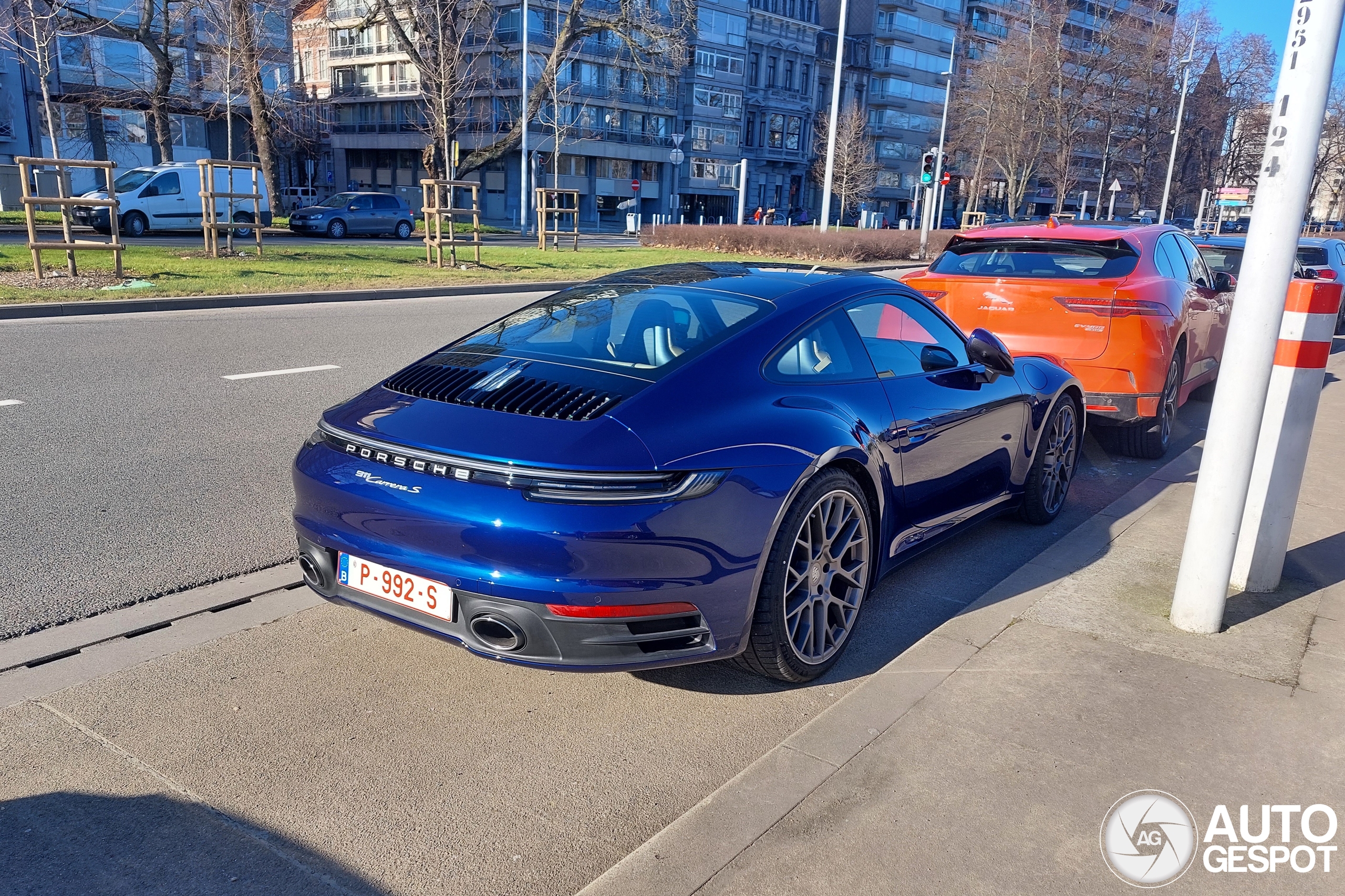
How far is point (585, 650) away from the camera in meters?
3.01

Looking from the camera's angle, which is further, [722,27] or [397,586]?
[722,27]

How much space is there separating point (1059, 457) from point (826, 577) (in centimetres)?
262

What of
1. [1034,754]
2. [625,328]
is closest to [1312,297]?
[1034,754]

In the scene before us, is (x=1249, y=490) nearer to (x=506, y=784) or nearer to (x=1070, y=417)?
(x=1070, y=417)

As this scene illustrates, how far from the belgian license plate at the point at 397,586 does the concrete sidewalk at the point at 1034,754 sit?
0.94 meters

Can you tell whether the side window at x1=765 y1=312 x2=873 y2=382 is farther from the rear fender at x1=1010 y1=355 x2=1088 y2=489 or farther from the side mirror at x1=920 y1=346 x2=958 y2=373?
the rear fender at x1=1010 y1=355 x2=1088 y2=489

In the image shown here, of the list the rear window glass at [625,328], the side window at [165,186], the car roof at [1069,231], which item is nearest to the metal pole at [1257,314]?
the rear window glass at [625,328]

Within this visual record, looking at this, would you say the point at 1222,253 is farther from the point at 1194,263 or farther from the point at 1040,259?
the point at 1040,259

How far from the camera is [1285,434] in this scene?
4410mm

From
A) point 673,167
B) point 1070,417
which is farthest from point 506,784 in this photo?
point 673,167

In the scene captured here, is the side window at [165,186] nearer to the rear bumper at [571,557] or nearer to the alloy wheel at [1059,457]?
the alloy wheel at [1059,457]

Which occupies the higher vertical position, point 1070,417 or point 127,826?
point 1070,417

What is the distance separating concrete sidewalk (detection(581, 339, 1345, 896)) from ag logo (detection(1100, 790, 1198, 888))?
31mm

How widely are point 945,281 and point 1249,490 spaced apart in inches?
134
